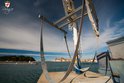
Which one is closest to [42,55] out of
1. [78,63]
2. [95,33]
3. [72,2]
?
[95,33]

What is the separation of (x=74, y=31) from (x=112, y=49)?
662 centimetres

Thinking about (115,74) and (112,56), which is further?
(112,56)

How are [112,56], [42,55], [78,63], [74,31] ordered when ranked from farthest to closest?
[74,31]
[78,63]
[112,56]
[42,55]

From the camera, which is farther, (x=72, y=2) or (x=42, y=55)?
(x=72, y=2)

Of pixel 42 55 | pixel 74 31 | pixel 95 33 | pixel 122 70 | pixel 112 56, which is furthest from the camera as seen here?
pixel 74 31

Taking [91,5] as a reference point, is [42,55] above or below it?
below

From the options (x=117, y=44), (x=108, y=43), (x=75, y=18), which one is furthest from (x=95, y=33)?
(x=75, y=18)

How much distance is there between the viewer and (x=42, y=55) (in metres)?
6.39

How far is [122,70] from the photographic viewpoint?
19.6ft

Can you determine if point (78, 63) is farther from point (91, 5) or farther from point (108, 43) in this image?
point (91, 5)

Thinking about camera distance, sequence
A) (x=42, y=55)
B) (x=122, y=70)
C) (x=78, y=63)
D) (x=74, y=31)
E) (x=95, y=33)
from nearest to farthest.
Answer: (x=122, y=70) < (x=42, y=55) < (x=95, y=33) < (x=78, y=63) < (x=74, y=31)

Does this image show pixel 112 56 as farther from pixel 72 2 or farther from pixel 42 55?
pixel 72 2

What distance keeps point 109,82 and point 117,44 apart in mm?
2413

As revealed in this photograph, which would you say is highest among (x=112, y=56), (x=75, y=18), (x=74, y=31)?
(x=75, y=18)
